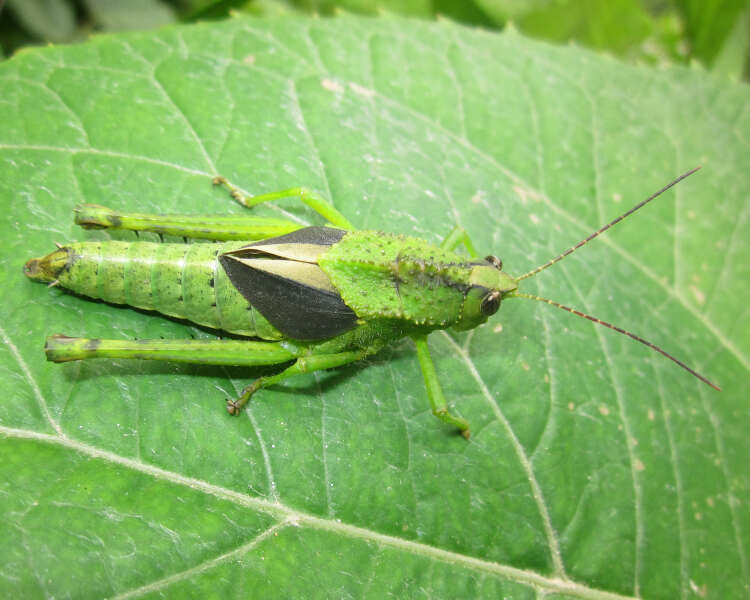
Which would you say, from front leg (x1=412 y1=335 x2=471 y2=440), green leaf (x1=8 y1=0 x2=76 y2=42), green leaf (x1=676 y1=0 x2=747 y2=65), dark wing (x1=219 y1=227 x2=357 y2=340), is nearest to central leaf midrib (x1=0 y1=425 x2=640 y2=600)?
front leg (x1=412 y1=335 x2=471 y2=440)

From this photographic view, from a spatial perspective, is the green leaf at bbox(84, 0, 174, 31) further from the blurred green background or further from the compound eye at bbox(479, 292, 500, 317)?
the compound eye at bbox(479, 292, 500, 317)

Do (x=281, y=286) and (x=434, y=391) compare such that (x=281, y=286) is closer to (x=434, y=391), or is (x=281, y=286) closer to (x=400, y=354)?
(x=400, y=354)

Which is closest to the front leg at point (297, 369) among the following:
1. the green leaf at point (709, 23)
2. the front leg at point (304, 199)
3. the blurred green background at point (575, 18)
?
the front leg at point (304, 199)

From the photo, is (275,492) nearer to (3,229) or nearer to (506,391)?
(506,391)

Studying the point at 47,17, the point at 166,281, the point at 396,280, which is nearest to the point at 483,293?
the point at 396,280

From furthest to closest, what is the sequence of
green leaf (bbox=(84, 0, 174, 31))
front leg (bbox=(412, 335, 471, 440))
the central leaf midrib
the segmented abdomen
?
green leaf (bbox=(84, 0, 174, 31)), front leg (bbox=(412, 335, 471, 440)), the segmented abdomen, the central leaf midrib

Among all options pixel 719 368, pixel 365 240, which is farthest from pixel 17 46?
pixel 719 368
